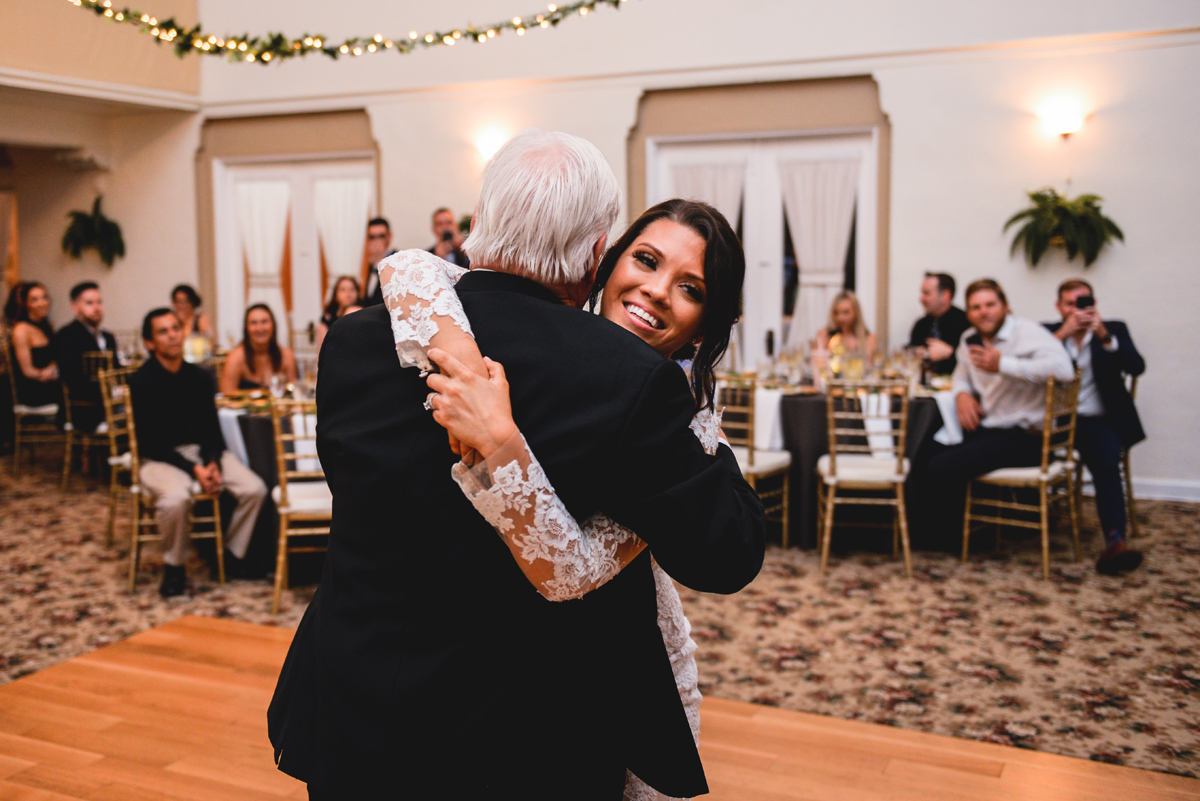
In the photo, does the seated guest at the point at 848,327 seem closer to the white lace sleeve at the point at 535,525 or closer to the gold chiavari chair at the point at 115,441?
the gold chiavari chair at the point at 115,441

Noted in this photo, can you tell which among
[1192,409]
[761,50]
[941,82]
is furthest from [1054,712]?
[761,50]

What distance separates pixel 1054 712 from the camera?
10.4 ft

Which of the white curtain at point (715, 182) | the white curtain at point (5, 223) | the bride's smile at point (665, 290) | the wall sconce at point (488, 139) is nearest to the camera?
the bride's smile at point (665, 290)

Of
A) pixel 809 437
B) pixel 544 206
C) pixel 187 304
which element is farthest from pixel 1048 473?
pixel 187 304

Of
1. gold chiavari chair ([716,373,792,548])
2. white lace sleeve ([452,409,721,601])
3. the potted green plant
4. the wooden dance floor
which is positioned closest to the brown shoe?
gold chiavari chair ([716,373,792,548])

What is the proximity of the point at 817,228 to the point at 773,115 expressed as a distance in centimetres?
96

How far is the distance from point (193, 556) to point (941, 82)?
600cm

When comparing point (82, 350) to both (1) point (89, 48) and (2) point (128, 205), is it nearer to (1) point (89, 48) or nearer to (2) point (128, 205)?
(1) point (89, 48)

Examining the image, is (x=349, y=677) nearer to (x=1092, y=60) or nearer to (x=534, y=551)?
(x=534, y=551)

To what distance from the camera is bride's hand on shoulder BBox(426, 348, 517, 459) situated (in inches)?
40.9

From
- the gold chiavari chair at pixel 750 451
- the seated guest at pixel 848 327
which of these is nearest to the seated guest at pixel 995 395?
the gold chiavari chair at pixel 750 451

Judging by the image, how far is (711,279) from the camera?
1.56 meters

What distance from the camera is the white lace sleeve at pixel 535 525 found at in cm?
104

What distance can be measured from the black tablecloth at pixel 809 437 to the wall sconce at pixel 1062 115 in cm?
287
